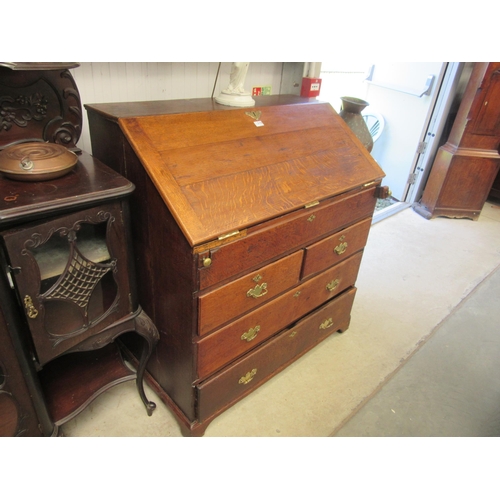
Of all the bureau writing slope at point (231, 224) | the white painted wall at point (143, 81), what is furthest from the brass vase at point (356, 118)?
the white painted wall at point (143, 81)

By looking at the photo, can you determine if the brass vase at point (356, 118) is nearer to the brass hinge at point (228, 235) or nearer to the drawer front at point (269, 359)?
the drawer front at point (269, 359)

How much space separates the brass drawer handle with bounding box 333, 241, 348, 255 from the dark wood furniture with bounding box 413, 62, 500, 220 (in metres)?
2.11

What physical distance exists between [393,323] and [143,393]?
1473mm

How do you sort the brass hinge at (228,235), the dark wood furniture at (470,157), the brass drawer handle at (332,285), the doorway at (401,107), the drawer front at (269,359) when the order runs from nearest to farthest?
the brass hinge at (228,235), the drawer front at (269,359), the brass drawer handle at (332,285), the dark wood furniture at (470,157), the doorway at (401,107)

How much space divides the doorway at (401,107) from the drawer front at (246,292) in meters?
2.19

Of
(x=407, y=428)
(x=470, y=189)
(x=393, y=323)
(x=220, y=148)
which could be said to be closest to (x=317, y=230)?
(x=220, y=148)

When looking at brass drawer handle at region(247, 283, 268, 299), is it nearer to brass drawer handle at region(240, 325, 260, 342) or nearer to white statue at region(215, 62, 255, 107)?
brass drawer handle at region(240, 325, 260, 342)

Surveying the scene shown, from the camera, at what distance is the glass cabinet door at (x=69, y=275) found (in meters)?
0.94

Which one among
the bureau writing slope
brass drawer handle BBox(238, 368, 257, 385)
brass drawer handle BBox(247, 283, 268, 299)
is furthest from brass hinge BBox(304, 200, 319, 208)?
brass drawer handle BBox(238, 368, 257, 385)

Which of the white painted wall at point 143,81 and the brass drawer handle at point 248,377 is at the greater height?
the white painted wall at point 143,81

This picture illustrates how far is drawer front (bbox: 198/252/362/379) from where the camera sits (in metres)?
1.31

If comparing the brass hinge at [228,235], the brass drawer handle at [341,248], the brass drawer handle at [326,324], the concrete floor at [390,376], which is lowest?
the concrete floor at [390,376]

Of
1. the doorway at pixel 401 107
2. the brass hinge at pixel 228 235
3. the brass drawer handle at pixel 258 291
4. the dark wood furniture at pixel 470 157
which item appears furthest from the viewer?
the doorway at pixel 401 107

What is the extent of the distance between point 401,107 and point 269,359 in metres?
2.87
